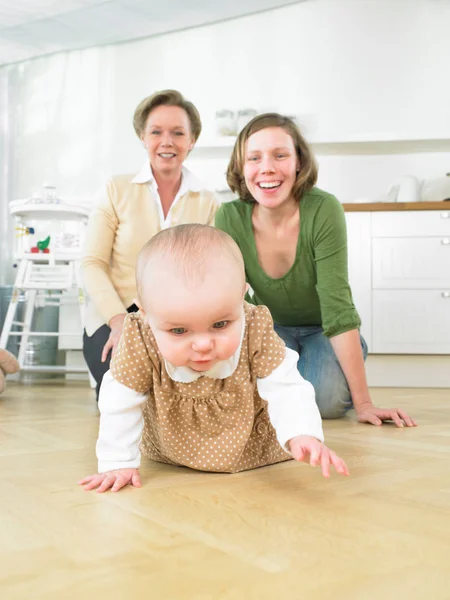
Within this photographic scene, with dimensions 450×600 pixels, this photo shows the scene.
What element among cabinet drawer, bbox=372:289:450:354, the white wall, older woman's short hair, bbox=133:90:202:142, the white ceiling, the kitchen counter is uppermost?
the white ceiling

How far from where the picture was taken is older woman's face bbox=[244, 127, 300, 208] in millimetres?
1523

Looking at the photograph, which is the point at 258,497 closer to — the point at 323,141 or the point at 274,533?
the point at 274,533

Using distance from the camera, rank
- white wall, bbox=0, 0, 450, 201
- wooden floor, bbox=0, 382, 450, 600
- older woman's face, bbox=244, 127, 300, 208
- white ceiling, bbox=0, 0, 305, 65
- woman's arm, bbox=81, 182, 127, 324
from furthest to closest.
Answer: white wall, bbox=0, 0, 450, 201, white ceiling, bbox=0, 0, 305, 65, woman's arm, bbox=81, 182, 127, 324, older woman's face, bbox=244, 127, 300, 208, wooden floor, bbox=0, 382, 450, 600

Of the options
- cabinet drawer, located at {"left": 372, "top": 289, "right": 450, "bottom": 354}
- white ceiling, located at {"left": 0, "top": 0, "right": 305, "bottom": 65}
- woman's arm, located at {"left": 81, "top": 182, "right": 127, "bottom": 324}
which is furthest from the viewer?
white ceiling, located at {"left": 0, "top": 0, "right": 305, "bottom": 65}

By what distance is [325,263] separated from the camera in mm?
1586

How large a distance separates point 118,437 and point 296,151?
91 cm

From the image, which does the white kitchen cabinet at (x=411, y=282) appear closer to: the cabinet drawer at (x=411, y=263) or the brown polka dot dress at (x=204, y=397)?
the cabinet drawer at (x=411, y=263)

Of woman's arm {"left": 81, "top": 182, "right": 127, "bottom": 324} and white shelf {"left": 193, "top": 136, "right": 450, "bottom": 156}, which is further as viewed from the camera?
white shelf {"left": 193, "top": 136, "right": 450, "bottom": 156}

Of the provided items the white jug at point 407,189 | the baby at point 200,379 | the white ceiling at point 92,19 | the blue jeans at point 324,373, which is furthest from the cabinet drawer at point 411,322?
the baby at point 200,379

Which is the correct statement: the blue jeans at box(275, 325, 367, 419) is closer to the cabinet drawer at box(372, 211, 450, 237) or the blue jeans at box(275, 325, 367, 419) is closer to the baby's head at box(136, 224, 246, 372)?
the baby's head at box(136, 224, 246, 372)

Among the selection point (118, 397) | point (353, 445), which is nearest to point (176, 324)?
point (118, 397)

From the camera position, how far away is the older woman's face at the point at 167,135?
1761 mm

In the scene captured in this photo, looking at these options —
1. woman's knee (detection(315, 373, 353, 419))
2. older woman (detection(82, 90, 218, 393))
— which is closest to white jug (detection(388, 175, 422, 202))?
older woman (detection(82, 90, 218, 393))

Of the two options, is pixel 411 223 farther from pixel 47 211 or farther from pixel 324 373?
pixel 47 211
